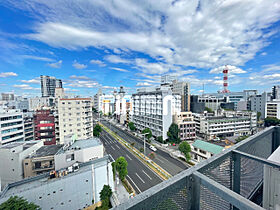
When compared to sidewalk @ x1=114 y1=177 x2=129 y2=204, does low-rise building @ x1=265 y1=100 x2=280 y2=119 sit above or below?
above

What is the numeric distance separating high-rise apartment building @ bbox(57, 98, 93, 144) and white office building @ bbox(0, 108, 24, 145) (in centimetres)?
693

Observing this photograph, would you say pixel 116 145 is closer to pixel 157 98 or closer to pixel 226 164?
pixel 157 98

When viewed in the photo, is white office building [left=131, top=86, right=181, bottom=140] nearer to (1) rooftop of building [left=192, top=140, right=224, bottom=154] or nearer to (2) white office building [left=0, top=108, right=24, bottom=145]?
(1) rooftop of building [left=192, top=140, right=224, bottom=154]

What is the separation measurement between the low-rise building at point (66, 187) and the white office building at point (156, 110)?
15888mm

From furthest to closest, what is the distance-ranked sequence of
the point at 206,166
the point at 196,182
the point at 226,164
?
1. the point at 226,164
2. the point at 206,166
3. the point at 196,182

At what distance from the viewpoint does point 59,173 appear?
10.2 meters

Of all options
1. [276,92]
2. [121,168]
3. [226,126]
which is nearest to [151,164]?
[121,168]

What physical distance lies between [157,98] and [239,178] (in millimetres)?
25162

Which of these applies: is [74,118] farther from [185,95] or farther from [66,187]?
[185,95]

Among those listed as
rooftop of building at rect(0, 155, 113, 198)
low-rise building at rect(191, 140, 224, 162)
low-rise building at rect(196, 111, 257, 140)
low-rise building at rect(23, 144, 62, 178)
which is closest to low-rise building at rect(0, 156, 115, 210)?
rooftop of building at rect(0, 155, 113, 198)

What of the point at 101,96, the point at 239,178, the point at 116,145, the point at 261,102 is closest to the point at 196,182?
the point at 239,178

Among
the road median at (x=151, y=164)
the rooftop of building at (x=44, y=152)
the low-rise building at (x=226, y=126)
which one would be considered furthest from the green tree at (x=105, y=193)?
the low-rise building at (x=226, y=126)

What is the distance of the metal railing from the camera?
1.07m

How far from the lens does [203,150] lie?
17078 millimetres
